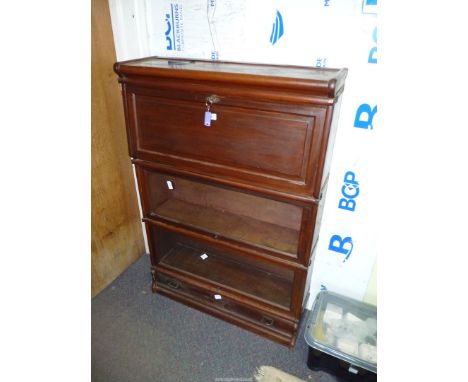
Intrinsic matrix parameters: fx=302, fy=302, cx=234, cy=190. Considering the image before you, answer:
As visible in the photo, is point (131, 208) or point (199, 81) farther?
point (131, 208)

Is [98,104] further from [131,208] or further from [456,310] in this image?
[456,310]

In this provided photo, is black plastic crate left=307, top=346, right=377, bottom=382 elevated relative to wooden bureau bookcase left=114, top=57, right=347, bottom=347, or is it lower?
lower

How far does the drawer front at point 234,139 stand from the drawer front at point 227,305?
812 mm

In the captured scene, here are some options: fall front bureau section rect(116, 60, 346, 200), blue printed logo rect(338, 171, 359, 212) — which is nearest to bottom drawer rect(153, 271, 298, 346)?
blue printed logo rect(338, 171, 359, 212)

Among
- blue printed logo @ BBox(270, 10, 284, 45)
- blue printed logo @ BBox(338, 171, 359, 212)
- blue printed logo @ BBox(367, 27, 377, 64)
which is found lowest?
blue printed logo @ BBox(338, 171, 359, 212)

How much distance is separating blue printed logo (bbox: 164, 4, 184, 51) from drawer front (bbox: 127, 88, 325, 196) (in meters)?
0.36

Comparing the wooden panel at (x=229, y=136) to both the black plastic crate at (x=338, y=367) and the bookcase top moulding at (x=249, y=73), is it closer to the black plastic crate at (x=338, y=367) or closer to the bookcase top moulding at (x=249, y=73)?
the bookcase top moulding at (x=249, y=73)

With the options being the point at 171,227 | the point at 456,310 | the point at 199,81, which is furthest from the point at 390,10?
the point at 171,227

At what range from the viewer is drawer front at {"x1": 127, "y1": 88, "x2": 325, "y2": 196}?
3.78 feet

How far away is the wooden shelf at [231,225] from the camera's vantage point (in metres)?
1.53

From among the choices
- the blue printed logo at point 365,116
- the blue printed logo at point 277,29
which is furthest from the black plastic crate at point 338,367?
the blue printed logo at point 277,29

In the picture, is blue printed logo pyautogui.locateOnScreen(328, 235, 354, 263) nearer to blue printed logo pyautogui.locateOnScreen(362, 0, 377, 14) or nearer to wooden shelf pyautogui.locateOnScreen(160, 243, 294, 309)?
wooden shelf pyautogui.locateOnScreen(160, 243, 294, 309)
